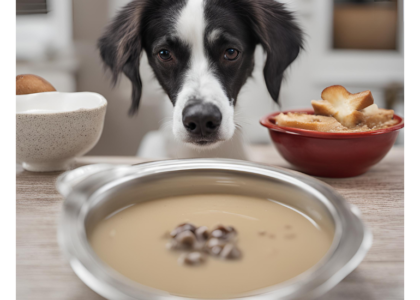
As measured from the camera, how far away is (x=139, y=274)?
14.8 inches

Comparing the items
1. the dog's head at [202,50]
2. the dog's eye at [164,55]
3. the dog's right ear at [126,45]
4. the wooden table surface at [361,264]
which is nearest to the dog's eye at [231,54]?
the dog's head at [202,50]

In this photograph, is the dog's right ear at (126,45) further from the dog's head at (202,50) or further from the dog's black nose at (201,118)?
the dog's black nose at (201,118)

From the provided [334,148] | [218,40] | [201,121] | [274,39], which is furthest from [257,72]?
[334,148]

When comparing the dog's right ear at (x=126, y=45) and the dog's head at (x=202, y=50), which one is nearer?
the dog's head at (x=202, y=50)

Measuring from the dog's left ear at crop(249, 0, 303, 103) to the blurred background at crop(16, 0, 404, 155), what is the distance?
68cm

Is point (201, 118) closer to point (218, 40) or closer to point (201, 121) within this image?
point (201, 121)

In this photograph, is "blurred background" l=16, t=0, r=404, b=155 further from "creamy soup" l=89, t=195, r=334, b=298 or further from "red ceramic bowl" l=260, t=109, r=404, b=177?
"creamy soup" l=89, t=195, r=334, b=298

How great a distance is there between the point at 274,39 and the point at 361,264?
732 millimetres

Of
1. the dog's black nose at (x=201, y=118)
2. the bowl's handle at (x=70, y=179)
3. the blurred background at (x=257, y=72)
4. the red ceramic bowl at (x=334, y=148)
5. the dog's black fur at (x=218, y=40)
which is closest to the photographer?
the bowl's handle at (x=70, y=179)

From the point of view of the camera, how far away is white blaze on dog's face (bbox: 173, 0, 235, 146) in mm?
814

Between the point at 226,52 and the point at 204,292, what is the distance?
2.31 ft

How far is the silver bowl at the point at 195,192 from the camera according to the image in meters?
0.30

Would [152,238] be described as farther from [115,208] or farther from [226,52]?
[226,52]

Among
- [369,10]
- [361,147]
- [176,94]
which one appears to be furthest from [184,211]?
[369,10]
